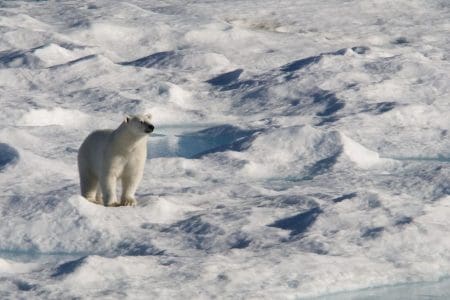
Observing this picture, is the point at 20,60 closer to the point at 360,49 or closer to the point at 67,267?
the point at 360,49

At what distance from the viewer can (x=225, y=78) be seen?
11.8 m

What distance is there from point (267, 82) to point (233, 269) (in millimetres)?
5713

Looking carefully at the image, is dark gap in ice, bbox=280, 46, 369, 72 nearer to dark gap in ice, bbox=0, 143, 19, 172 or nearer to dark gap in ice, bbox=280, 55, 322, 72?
dark gap in ice, bbox=280, 55, 322, 72

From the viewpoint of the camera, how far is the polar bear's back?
689 cm

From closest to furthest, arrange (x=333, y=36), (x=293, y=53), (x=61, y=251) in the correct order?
(x=61, y=251)
(x=293, y=53)
(x=333, y=36)

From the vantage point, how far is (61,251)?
6.39m

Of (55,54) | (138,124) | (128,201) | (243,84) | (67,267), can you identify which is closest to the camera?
(67,267)

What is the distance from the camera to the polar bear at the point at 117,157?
676 centimetres

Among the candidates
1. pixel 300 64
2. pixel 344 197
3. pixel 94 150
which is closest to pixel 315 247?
pixel 344 197

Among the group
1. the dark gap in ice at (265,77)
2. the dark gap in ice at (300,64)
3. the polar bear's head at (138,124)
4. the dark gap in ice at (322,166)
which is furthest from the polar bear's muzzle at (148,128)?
the dark gap in ice at (300,64)

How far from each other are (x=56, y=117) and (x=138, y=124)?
3518 millimetres

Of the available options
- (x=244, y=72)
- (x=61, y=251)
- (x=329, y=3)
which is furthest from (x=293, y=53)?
(x=61, y=251)

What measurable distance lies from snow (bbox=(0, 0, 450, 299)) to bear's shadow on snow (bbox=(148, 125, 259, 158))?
0.03 m

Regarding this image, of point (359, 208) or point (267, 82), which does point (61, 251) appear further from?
point (267, 82)
